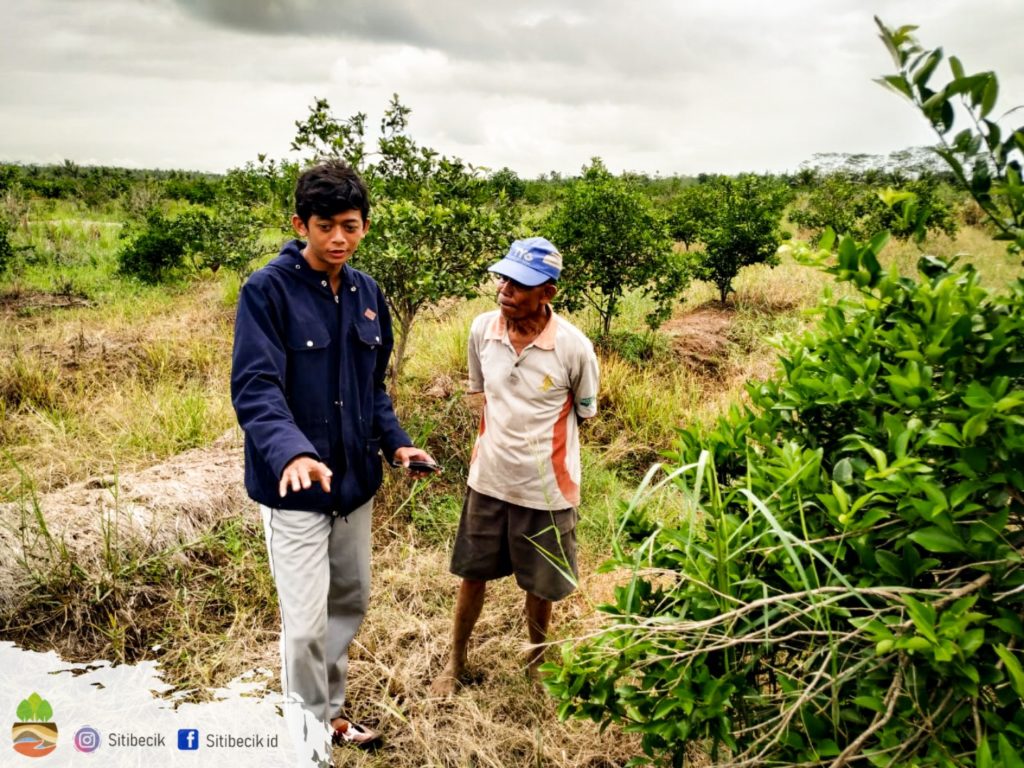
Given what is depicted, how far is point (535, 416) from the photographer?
2711 millimetres

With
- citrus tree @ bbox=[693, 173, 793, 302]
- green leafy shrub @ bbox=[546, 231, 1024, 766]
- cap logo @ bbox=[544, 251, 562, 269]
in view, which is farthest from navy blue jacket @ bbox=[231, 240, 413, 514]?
citrus tree @ bbox=[693, 173, 793, 302]

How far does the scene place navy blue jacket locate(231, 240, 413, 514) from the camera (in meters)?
2.08

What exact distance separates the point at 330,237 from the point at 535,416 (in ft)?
3.58

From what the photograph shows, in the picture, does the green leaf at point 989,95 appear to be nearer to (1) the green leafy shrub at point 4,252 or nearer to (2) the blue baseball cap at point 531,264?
(2) the blue baseball cap at point 531,264

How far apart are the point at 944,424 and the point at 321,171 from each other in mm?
2037

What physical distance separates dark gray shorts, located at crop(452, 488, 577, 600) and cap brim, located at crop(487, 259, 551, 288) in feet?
3.11

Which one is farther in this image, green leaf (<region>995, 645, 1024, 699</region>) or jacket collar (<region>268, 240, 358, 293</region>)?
jacket collar (<region>268, 240, 358, 293</region>)

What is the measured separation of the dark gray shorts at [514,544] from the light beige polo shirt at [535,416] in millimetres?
70

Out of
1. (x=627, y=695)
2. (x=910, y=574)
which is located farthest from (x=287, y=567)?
(x=910, y=574)

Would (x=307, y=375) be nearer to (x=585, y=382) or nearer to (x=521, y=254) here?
(x=521, y=254)

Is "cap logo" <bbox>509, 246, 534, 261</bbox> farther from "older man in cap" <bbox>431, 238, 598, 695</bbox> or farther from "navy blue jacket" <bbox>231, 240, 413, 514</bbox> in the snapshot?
"navy blue jacket" <bbox>231, 240, 413, 514</bbox>

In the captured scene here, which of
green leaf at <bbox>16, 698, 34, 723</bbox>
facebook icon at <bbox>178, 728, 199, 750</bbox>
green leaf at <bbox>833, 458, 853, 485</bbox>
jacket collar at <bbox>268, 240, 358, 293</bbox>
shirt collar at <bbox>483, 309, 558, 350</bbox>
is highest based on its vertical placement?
jacket collar at <bbox>268, 240, 358, 293</bbox>

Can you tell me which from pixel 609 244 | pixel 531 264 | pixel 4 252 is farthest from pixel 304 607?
pixel 4 252

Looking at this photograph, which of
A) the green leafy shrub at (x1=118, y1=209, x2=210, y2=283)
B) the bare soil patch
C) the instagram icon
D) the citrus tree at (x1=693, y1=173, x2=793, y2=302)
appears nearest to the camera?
the instagram icon
